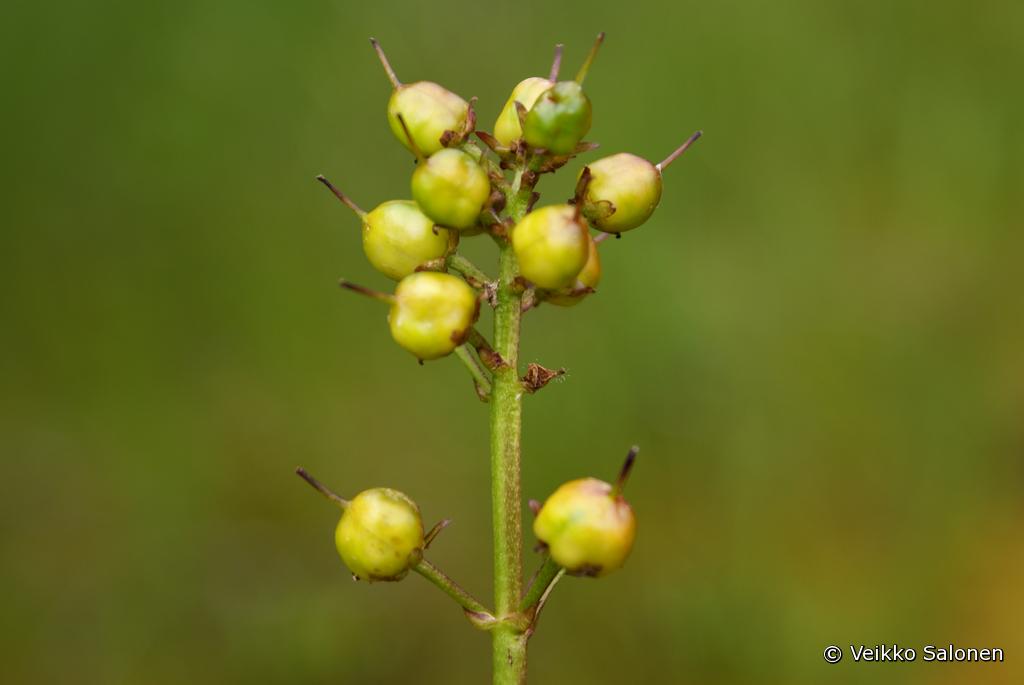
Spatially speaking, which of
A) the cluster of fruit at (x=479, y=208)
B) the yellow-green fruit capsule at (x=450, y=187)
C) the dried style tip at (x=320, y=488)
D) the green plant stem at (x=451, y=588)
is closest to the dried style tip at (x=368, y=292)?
the cluster of fruit at (x=479, y=208)

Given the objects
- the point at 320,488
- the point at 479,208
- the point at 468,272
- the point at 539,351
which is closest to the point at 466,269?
the point at 468,272

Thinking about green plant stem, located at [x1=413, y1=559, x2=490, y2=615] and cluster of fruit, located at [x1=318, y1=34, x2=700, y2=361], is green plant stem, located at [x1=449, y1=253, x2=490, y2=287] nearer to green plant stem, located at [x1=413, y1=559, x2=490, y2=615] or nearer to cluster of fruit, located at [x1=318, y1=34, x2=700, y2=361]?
cluster of fruit, located at [x1=318, y1=34, x2=700, y2=361]

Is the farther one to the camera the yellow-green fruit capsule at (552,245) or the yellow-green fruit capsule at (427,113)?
the yellow-green fruit capsule at (427,113)

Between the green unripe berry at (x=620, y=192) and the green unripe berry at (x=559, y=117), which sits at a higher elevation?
the green unripe berry at (x=559, y=117)

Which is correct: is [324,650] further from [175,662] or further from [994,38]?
[994,38]

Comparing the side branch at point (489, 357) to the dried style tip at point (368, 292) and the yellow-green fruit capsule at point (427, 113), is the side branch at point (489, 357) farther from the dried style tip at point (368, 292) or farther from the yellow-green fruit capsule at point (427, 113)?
the yellow-green fruit capsule at point (427, 113)

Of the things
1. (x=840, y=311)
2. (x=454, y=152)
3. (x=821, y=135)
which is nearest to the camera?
(x=454, y=152)

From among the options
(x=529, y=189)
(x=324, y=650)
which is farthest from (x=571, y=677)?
(x=529, y=189)
